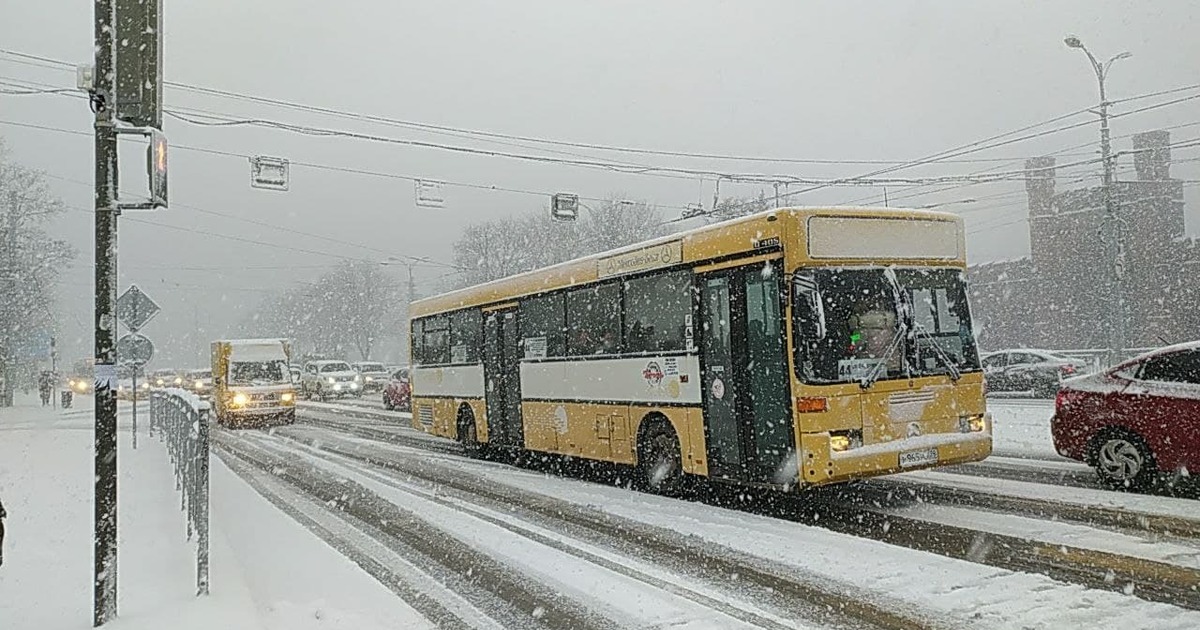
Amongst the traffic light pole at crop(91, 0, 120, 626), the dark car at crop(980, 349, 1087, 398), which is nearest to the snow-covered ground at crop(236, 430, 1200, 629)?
the traffic light pole at crop(91, 0, 120, 626)

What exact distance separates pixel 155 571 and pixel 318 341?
10215 centimetres

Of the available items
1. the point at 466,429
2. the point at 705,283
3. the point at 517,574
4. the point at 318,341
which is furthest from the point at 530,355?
the point at 318,341

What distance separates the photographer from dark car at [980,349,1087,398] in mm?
27469

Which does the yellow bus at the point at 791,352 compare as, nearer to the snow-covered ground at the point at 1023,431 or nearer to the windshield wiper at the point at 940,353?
the windshield wiper at the point at 940,353

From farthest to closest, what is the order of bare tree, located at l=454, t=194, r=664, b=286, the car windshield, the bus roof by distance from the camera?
bare tree, located at l=454, t=194, r=664, b=286, the car windshield, the bus roof

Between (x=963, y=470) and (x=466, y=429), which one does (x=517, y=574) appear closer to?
(x=963, y=470)

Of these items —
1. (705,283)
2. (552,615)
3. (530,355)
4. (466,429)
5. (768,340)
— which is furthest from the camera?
(466,429)

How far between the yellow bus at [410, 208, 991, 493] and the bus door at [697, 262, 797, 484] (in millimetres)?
19

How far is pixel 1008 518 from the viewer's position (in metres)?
9.06

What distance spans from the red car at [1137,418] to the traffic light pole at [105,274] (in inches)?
374

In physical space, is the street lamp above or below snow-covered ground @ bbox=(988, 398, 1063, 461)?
above

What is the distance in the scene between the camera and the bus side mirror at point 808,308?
9.44 metres

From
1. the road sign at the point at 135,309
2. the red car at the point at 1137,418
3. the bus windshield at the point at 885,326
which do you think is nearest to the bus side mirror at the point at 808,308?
the bus windshield at the point at 885,326

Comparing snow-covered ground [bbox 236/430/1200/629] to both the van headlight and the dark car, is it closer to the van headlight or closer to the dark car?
the van headlight
